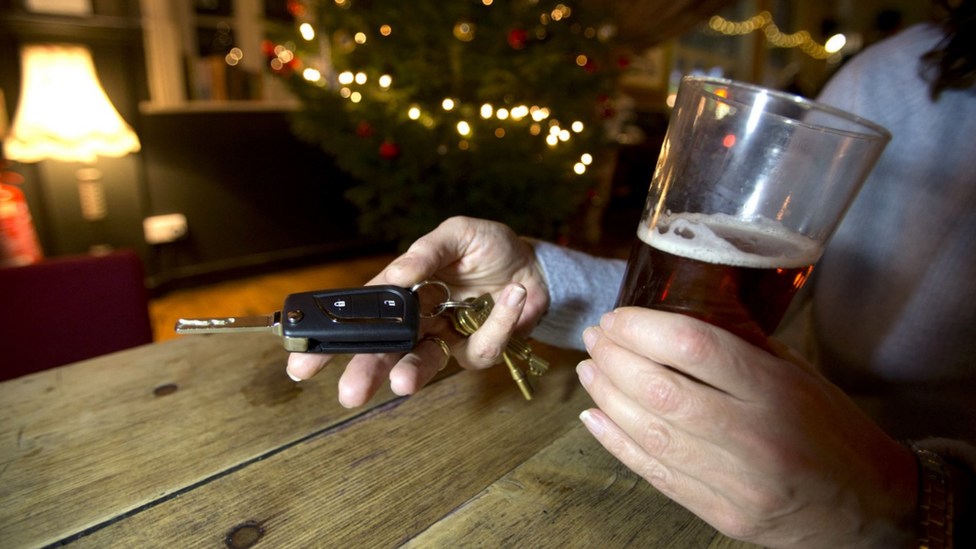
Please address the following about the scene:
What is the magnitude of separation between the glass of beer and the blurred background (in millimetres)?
1193

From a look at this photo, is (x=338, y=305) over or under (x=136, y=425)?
over

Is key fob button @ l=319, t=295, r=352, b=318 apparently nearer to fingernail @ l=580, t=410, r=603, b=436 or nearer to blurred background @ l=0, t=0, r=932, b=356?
fingernail @ l=580, t=410, r=603, b=436

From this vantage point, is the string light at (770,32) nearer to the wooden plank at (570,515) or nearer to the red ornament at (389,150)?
the red ornament at (389,150)

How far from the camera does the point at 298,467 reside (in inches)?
18.2

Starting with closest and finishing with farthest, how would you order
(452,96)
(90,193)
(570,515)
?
(570,515) < (452,96) < (90,193)

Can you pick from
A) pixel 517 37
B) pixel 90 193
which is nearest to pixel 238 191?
pixel 90 193

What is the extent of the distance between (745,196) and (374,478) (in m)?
0.40

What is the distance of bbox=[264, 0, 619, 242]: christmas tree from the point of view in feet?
5.91

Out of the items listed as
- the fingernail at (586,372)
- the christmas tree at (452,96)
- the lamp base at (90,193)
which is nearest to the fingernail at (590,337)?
the fingernail at (586,372)

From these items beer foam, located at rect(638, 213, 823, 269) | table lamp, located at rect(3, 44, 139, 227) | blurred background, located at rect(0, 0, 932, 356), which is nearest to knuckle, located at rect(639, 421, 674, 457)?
beer foam, located at rect(638, 213, 823, 269)

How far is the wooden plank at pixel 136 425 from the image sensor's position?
419 millimetres

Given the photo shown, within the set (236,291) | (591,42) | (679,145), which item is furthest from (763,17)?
(679,145)

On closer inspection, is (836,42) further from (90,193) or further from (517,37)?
(90,193)

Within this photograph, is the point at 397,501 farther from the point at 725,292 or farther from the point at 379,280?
the point at 725,292
